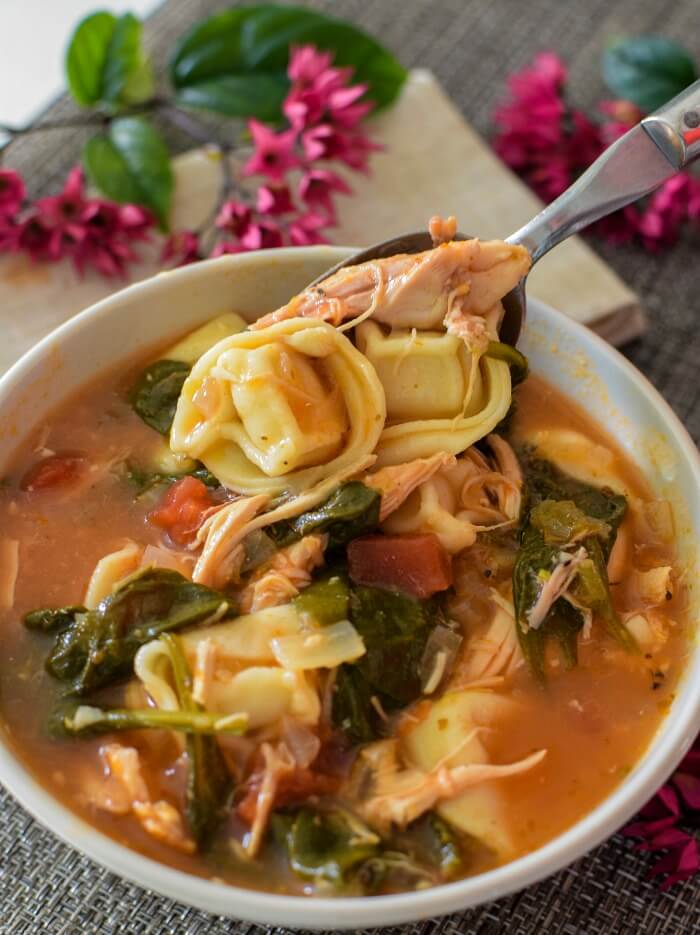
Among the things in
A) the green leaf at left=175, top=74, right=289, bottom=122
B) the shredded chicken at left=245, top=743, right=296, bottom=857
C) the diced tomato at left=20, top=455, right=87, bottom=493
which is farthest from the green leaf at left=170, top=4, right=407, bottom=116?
the shredded chicken at left=245, top=743, right=296, bottom=857

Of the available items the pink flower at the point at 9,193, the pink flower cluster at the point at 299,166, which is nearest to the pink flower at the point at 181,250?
the pink flower cluster at the point at 299,166

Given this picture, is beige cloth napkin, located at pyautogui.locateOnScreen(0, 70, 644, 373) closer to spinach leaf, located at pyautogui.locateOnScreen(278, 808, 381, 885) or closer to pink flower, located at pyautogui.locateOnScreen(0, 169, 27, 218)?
pink flower, located at pyautogui.locateOnScreen(0, 169, 27, 218)

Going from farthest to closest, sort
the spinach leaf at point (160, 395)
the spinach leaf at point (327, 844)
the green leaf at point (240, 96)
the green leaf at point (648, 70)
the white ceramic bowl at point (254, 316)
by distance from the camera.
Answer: the green leaf at point (648, 70)
the green leaf at point (240, 96)
the spinach leaf at point (160, 395)
the spinach leaf at point (327, 844)
the white ceramic bowl at point (254, 316)

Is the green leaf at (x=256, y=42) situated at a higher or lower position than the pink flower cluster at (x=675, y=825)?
higher

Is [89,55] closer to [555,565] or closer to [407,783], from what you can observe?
[555,565]

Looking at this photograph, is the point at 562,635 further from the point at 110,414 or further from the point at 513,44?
the point at 513,44

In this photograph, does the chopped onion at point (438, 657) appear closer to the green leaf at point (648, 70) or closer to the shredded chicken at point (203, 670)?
the shredded chicken at point (203, 670)

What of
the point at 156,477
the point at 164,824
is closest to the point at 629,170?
the point at 156,477

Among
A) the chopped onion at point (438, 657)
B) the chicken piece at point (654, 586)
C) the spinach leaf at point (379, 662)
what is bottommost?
the chicken piece at point (654, 586)
